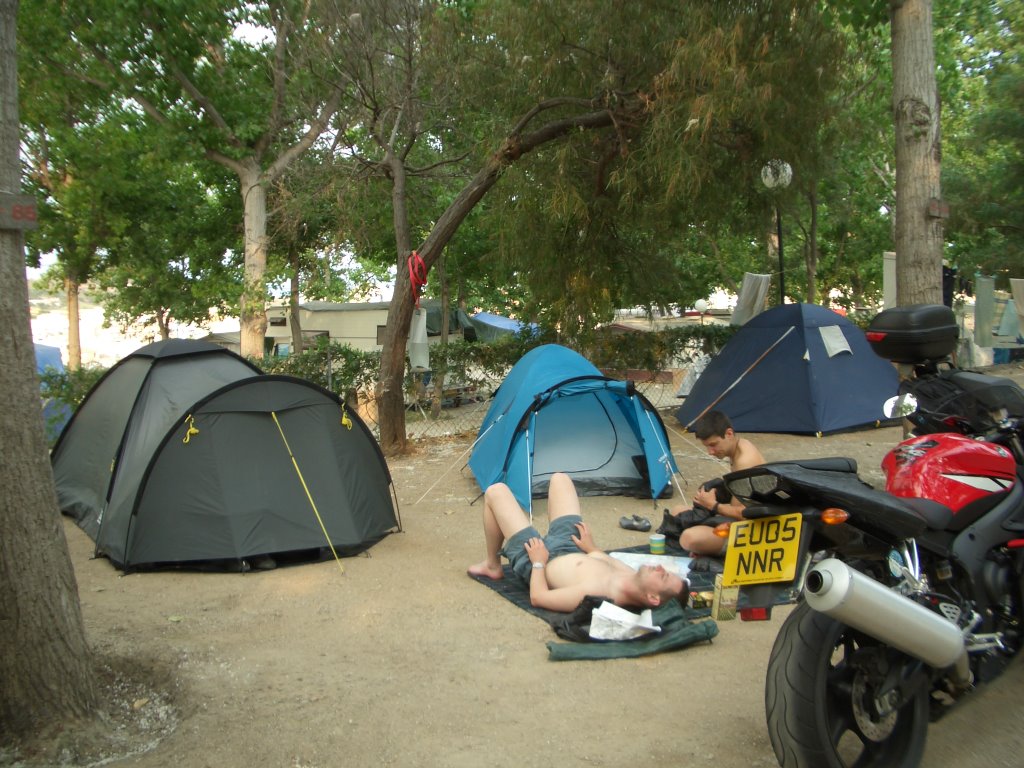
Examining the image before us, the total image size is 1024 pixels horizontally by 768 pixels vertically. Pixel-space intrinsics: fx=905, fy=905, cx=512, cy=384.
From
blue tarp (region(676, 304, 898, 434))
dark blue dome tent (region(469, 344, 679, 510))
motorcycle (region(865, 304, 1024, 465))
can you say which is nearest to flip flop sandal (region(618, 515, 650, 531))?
dark blue dome tent (region(469, 344, 679, 510))

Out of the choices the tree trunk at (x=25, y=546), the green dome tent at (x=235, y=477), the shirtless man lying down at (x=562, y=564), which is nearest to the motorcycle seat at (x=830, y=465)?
the shirtless man lying down at (x=562, y=564)

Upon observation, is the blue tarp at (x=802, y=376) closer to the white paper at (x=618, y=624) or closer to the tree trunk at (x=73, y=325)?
the white paper at (x=618, y=624)

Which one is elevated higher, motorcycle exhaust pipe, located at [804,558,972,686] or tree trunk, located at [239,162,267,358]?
tree trunk, located at [239,162,267,358]

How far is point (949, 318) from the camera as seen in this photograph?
4.51 metres

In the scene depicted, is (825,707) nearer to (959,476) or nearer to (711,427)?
(959,476)

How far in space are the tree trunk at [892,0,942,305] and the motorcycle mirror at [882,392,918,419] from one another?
5.25m

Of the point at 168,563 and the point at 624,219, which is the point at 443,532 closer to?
the point at 168,563

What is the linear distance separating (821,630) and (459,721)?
1.79m

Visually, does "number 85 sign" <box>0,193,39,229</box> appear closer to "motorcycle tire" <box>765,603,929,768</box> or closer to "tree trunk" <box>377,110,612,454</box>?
"motorcycle tire" <box>765,603,929,768</box>

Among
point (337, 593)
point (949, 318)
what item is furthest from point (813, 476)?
point (337, 593)

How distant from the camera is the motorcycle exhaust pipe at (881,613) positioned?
2.71m

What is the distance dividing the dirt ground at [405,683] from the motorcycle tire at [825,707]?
43 cm

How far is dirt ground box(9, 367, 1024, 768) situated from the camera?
12.3 ft

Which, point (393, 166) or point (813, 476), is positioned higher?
point (393, 166)
